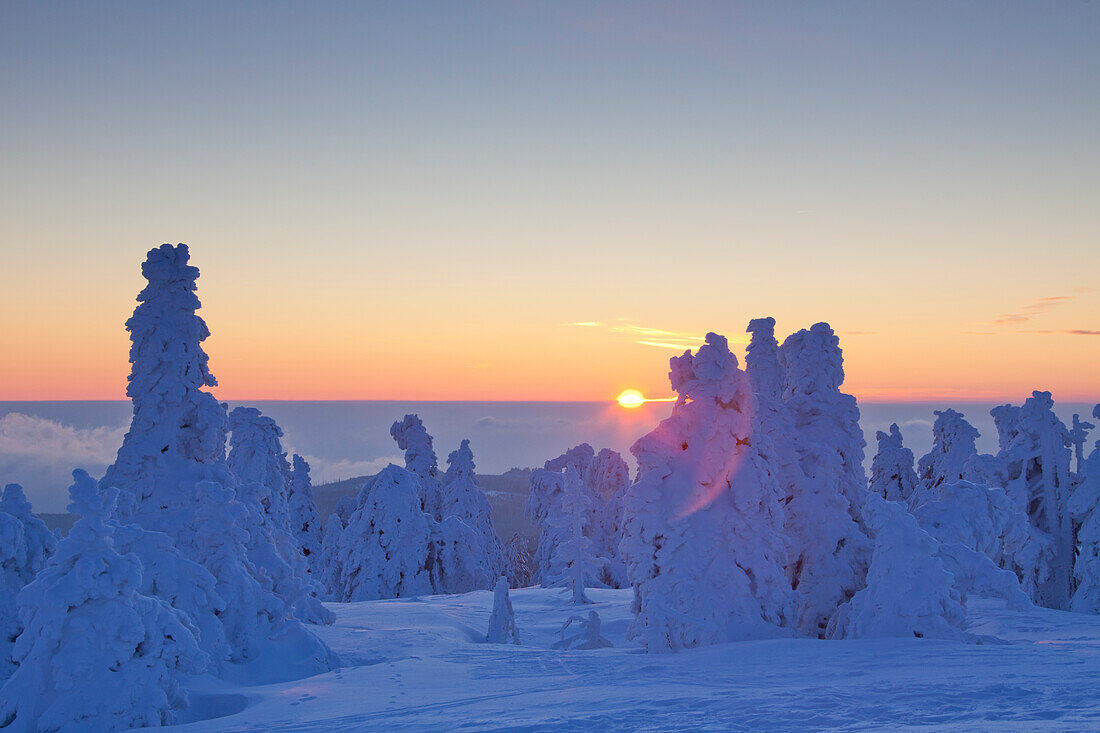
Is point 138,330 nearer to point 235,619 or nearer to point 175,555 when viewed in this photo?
point 175,555

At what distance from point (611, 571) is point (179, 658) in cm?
4279

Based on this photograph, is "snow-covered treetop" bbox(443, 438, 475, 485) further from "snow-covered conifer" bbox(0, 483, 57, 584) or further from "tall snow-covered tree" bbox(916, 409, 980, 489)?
"snow-covered conifer" bbox(0, 483, 57, 584)

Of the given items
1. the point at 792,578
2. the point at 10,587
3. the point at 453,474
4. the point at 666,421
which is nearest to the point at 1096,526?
the point at 792,578

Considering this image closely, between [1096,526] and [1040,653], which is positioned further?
[1096,526]

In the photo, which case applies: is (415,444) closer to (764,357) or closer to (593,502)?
(593,502)

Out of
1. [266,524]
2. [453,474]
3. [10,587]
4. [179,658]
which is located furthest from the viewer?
[453,474]

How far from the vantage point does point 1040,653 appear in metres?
12.4

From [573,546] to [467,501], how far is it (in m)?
20.6

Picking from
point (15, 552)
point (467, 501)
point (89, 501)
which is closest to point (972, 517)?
point (89, 501)

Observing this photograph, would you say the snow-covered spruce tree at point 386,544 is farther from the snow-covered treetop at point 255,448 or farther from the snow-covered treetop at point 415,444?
the snow-covered treetop at point 415,444

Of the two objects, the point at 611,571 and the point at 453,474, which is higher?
the point at 453,474

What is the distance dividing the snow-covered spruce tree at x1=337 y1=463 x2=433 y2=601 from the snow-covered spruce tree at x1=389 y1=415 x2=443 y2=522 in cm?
799

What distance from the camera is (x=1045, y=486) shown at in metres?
32.1

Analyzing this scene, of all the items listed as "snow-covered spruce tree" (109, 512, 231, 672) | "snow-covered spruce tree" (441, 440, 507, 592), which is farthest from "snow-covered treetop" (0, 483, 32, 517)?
"snow-covered spruce tree" (441, 440, 507, 592)
